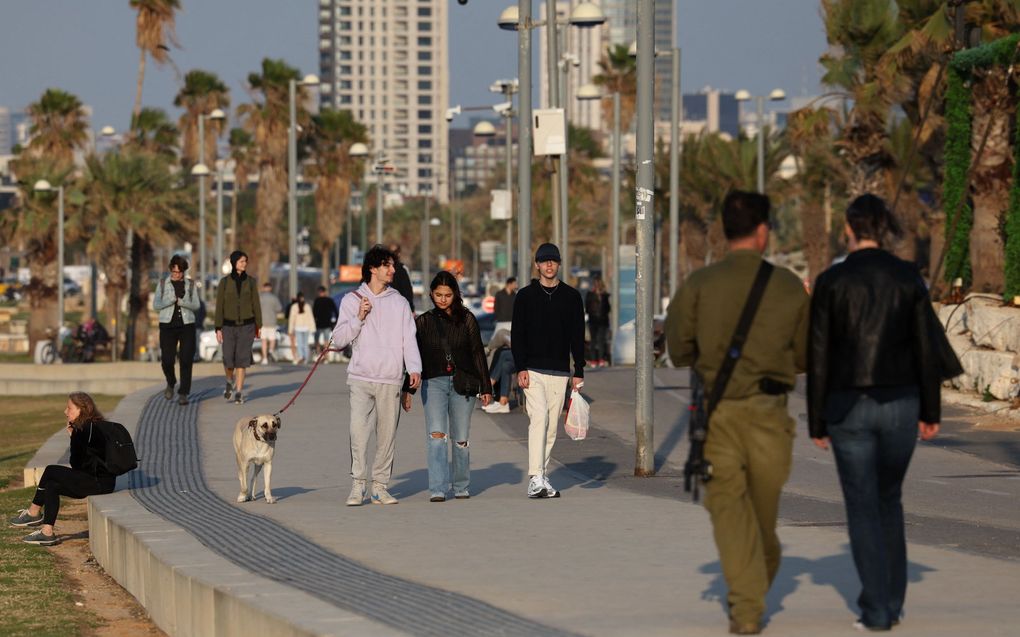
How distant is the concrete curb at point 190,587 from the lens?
713cm

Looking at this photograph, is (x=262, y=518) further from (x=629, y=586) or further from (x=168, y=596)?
(x=629, y=586)

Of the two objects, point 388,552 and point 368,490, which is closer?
point 388,552

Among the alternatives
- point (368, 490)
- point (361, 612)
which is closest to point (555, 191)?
point (368, 490)

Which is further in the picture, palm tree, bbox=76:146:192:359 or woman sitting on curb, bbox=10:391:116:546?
palm tree, bbox=76:146:192:359

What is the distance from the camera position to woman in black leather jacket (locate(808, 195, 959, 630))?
7160 mm

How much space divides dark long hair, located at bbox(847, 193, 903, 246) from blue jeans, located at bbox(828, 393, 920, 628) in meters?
0.68

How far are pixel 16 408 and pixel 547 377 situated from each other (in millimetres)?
20817

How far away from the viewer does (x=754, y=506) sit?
23.5 feet

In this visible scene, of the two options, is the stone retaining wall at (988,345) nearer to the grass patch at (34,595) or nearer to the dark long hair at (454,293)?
the dark long hair at (454,293)

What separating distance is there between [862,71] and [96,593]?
3041cm

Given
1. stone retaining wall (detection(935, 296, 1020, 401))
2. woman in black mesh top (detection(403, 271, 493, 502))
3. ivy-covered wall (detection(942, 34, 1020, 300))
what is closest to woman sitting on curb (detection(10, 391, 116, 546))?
woman in black mesh top (detection(403, 271, 493, 502))

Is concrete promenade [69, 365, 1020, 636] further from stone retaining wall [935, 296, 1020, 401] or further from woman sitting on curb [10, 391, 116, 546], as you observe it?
stone retaining wall [935, 296, 1020, 401]

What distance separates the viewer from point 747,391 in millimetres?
7133

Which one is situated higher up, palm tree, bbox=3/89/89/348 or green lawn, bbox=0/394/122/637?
palm tree, bbox=3/89/89/348
